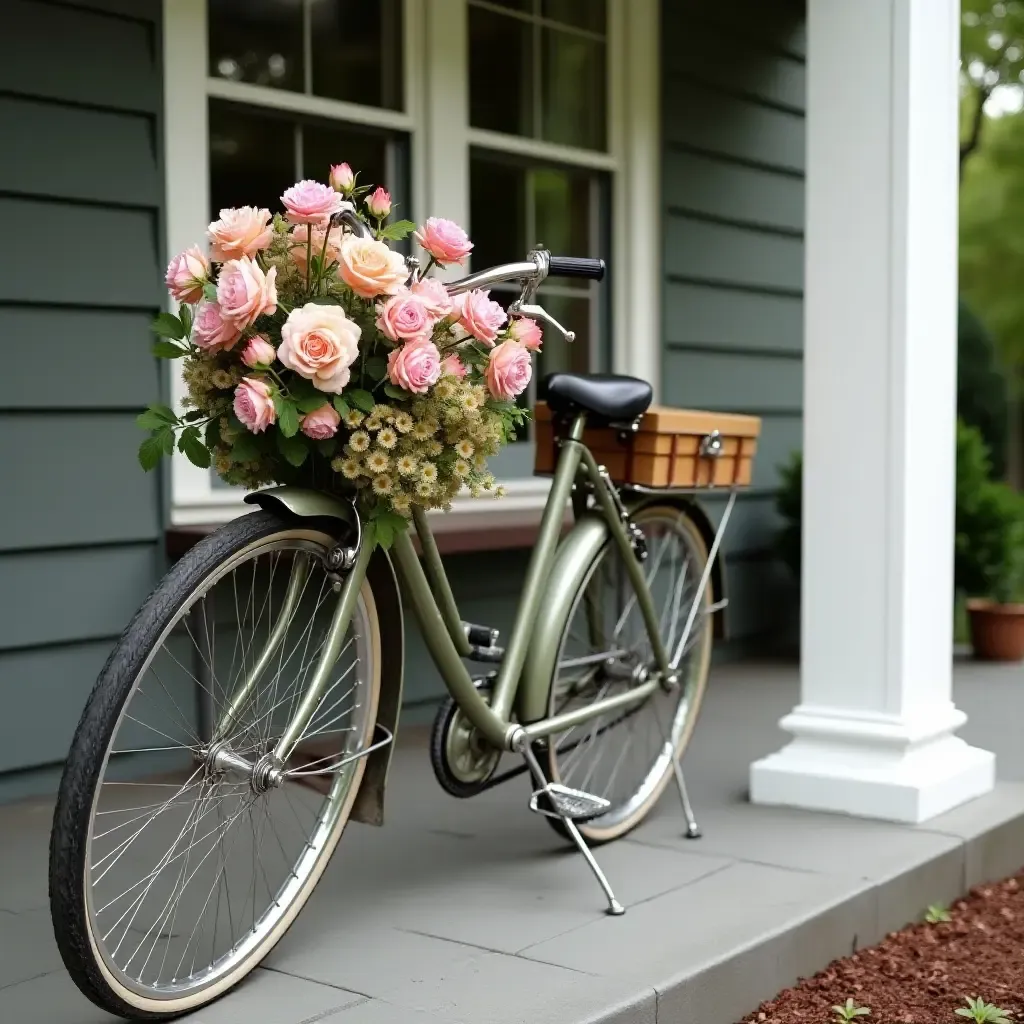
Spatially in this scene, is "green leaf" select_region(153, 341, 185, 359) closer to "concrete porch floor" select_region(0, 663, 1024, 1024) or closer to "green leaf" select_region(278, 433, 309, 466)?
"green leaf" select_region(278, 433, 309, 466)

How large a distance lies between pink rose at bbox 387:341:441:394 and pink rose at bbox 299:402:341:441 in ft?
0.37

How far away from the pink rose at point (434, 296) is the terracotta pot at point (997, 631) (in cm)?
409

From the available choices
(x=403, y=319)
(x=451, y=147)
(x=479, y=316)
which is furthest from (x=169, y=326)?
(x=451, y=147)

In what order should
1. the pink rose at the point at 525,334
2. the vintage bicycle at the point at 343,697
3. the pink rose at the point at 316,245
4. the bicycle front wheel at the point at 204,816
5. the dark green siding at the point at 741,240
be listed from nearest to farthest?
1. the bicycle front wheel at the point at 204,816
2. the vintage bicycle at the point at 343,697
3. the pink rose at the point at 316,245
4. the pink rose at the point at 525,334
5. the dark green siding at the point at 741,240

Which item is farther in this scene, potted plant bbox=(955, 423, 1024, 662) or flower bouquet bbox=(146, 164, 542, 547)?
potted plant bbox=(955, 423, 1024, 662)

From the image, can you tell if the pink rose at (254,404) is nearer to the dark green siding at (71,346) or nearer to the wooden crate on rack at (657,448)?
the wooden crate on rack at (657,448)

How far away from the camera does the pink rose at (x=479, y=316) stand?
2.29 meters

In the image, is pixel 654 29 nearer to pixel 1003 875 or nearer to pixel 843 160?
pixel 843 160

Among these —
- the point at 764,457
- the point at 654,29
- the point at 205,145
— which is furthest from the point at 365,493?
the point at 764,457

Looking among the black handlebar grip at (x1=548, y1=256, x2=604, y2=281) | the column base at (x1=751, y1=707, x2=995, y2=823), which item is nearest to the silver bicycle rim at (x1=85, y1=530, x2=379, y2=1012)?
the black handlebar grip at (x1=548, y1=256, x2=604, y2=281)

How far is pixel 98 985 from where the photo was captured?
1944mm

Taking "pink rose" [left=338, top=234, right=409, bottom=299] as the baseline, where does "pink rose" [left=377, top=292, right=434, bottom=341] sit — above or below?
below

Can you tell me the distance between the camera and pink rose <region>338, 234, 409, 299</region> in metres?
2.15

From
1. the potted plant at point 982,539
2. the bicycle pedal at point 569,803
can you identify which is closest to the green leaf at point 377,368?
the bicycle pedal at point 569,803
